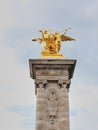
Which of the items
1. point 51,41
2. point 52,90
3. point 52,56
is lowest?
point 52,90

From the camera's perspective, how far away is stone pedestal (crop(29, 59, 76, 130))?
81.7 ft

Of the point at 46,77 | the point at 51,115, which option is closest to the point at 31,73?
the point at 46,77

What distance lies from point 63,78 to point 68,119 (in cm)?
254

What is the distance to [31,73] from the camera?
2673 cm

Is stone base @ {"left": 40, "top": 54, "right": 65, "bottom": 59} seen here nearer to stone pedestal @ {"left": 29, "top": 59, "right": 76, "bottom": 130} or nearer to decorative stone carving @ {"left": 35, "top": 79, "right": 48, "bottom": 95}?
stone pedestal @ {"left": 29, "top": 59, "right": 76, "bottom": 130}

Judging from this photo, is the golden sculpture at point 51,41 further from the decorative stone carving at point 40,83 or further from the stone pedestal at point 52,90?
the decorative stone carving at point 40,83

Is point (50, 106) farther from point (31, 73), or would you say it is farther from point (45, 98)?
point (31, 73)

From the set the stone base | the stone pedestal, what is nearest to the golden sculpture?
the stone base

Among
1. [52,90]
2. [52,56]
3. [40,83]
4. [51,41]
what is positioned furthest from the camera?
[51,41]

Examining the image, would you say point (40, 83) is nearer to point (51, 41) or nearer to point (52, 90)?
point (52, 90)

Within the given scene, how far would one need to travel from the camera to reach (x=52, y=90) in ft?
84.3

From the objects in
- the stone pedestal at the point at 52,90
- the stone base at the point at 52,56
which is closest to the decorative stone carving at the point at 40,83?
the stone pedestal at the point at 52,90

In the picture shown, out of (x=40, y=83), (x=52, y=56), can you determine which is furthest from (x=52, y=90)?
(x=52, y=56)

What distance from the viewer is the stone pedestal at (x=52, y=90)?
81.7 feet
